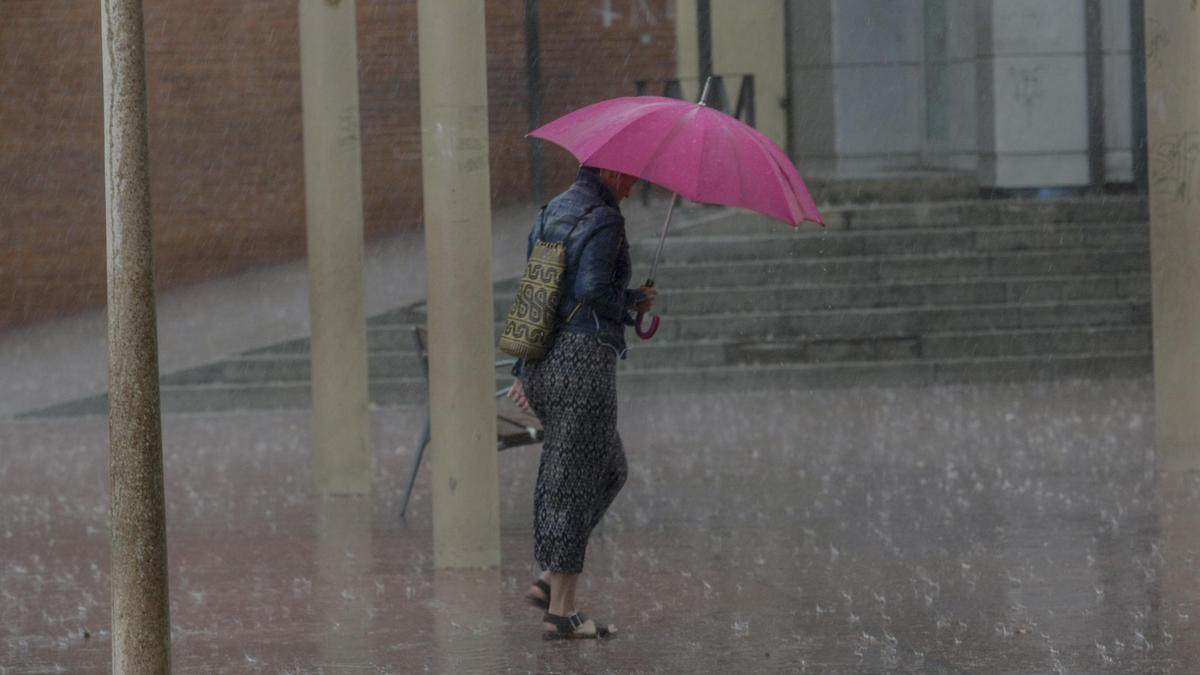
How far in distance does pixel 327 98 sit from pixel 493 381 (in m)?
2.61

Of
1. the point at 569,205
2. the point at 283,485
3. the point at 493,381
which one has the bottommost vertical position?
the point at 283,485

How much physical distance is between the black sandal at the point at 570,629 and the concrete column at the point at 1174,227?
4.67m

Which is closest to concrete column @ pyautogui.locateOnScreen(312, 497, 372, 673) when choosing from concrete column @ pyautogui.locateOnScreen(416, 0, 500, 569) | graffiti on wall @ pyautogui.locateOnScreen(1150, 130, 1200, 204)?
concrete column @ pyautogui.locateOnScreen(416, 0, 500, 569)

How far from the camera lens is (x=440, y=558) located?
800cm

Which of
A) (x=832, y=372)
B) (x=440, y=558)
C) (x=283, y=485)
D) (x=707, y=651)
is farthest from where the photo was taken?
(x=832, y=372)

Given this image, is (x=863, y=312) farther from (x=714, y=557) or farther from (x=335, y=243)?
(x=714, y=557)

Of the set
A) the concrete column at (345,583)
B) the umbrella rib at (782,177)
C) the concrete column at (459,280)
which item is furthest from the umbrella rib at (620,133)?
the concrete column at (345,583)

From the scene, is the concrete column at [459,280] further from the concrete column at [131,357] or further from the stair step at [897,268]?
the stair step at [897,268]

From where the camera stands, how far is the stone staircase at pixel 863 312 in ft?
49.1

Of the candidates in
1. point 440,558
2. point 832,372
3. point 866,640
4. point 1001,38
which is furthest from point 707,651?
point 1001,38

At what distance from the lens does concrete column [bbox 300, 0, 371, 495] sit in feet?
33.0

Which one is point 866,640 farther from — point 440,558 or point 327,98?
point 327,98

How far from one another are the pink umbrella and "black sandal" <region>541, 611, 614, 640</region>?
100 centimetres

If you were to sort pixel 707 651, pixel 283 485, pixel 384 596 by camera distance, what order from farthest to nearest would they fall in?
pixel 283 485, pixel 384 596, pixel 707 651
